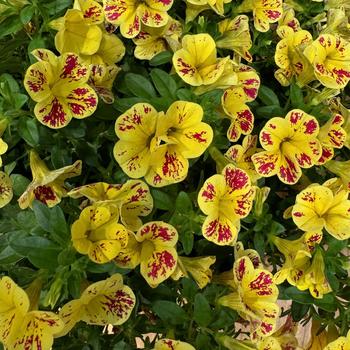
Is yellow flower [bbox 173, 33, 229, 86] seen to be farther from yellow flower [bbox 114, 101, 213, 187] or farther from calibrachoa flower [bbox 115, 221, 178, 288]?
calibrachoa flower [bbox 115, 221, 178, 288]

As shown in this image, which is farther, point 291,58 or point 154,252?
point 291,58

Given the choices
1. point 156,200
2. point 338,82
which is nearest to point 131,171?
point 156,200

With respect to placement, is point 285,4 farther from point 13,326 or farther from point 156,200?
point 13,326

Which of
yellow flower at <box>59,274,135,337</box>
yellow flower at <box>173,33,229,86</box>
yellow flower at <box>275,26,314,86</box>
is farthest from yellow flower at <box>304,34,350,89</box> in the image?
yellow flower at <box>59,274,135,337</box>

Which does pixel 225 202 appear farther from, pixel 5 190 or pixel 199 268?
pixel 5 190

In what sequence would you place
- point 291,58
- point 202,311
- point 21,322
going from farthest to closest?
→ point 291,58
point 202,311
point 21,322

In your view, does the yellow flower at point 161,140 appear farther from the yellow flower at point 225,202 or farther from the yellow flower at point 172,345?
the yellow flower at point 172,345

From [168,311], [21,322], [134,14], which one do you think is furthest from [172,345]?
[134,14]
